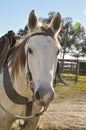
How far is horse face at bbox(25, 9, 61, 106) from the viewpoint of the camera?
2844mm

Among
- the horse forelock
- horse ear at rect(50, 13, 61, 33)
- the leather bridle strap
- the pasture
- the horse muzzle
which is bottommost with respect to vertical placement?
the pasture

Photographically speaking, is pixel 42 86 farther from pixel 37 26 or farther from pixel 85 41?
pixel 85 41

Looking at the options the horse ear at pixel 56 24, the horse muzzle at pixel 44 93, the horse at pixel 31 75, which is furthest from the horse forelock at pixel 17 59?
the horse muzzle at pixel 44 93

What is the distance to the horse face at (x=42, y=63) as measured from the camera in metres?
2.84

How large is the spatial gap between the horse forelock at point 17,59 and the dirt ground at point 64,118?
2223mm

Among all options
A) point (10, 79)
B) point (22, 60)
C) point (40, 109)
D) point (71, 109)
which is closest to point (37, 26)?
point (22, 60)

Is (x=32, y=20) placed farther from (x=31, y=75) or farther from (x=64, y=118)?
(x=64, y=118)

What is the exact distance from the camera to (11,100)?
3.58 meters

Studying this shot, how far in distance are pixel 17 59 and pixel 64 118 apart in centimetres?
307

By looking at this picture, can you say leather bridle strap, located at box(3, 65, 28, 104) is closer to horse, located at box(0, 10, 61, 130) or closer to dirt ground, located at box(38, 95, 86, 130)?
horse, located at box(0, 10, 61, 130)

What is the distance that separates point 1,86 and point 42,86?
987 mm

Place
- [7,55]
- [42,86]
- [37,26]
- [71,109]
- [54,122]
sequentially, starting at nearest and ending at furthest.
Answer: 1. [42,86]
2. [37,26]
3. [7,55]
4. [54,122]
5. [71,109]

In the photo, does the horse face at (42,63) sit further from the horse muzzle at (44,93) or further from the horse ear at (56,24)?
the horse ear at (56,24)

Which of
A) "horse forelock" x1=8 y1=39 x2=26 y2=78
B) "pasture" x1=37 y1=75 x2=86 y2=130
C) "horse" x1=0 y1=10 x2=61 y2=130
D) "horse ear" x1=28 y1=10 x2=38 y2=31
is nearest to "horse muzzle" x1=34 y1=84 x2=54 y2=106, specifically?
"horse" x1=0 y1=10 x2=61 y2=130
